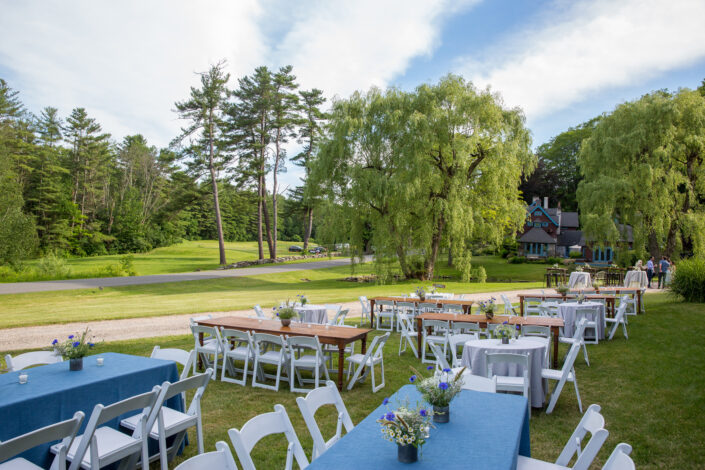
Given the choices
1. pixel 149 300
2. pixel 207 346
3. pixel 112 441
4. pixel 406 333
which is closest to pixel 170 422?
pixel 112 441

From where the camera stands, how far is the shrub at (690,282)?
15.2 metres

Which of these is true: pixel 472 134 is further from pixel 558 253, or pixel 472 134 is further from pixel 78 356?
pixel 558 253

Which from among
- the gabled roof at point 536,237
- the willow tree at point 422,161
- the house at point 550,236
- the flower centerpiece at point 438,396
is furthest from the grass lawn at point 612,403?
the gabled roof at point 536,237

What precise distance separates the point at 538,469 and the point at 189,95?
3936 cm

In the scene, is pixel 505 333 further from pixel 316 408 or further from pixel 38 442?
pixel 38 442

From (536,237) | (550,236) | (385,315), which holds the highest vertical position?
(550,236)

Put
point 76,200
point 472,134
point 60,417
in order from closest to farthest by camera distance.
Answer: point 60,417
point 472,134
point 76,200

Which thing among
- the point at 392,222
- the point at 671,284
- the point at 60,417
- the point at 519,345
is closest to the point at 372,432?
the point at 60,417

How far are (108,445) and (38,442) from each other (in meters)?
1.06

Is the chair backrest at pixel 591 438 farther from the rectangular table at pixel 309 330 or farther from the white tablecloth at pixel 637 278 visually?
the white tablecloth at pixel 637 278

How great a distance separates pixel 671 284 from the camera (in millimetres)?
16031

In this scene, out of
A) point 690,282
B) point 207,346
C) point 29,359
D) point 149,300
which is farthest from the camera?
point 149,300

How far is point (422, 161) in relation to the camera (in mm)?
23641

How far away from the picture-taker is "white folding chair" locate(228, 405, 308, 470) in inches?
102
